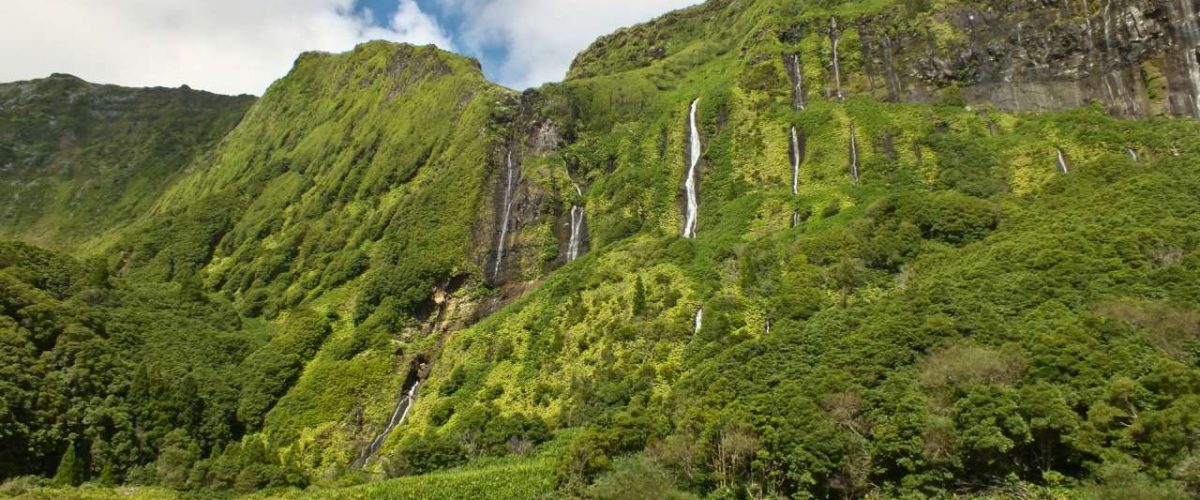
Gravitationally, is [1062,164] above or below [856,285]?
above

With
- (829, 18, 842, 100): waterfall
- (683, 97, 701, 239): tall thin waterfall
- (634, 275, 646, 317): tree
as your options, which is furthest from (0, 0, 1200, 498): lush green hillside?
(683, 97, 701, 239): tall thin waterfall

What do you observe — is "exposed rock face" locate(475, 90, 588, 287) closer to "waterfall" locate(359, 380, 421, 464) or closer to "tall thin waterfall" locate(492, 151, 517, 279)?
"tall thin waterfall" locate(492, 151, 517, 279)

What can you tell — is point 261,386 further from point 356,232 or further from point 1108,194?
point 1108,194

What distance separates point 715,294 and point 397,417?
116ft

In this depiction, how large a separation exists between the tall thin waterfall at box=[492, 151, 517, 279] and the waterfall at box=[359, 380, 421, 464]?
20544mm

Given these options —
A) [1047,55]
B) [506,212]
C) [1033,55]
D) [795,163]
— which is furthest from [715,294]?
[1047,55]

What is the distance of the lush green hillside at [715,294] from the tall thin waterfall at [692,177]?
1079 mm

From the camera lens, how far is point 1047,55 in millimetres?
91500

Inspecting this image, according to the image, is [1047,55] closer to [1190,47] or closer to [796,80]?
[1190,47]

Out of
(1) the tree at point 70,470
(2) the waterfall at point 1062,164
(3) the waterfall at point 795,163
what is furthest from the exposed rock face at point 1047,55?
(1) the tree at point 70,470

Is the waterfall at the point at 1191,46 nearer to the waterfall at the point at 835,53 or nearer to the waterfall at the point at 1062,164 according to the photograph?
the waterfall at the point at 1062,164

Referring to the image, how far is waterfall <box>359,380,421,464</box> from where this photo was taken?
74625 mm

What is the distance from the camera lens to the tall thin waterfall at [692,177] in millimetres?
96812

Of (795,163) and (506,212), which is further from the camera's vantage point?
(506,212)
